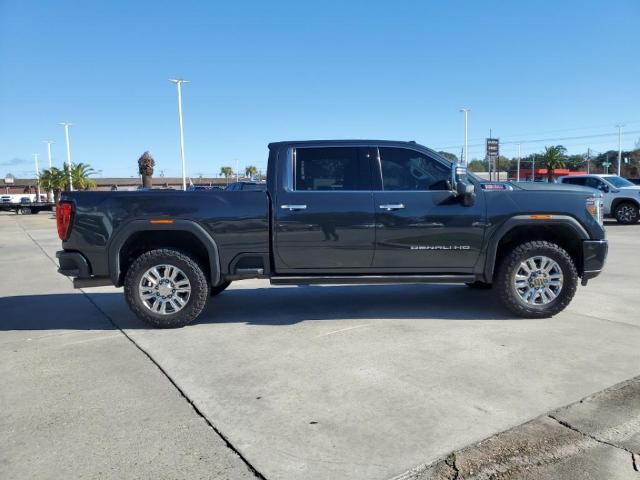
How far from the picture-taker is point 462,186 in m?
5.20

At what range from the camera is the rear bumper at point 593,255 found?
17.8 ft

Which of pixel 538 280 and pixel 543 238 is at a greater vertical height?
pixel 543 238

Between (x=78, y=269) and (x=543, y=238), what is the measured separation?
505 cm

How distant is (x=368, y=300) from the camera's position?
666 cm

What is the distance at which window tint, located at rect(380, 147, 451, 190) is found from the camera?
550 centimetres

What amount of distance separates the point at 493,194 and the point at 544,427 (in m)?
2.86

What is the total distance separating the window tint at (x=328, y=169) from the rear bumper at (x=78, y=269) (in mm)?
2335

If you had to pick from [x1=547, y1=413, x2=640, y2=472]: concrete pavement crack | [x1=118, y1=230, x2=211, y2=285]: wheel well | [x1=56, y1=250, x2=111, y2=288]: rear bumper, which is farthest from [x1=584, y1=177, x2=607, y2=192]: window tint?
[x1=56, y1=250, x2=111, y2=288]: rear bumper

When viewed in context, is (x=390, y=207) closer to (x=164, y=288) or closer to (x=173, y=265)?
(x=173, y=265)

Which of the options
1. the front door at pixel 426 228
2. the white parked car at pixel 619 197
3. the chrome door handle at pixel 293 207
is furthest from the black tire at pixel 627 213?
the chrome door handle at pixel 293 207

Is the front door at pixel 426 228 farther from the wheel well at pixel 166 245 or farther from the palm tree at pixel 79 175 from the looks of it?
the palm tree at pixel 79 175

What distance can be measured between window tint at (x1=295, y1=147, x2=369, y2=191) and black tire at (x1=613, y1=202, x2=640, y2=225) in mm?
16690

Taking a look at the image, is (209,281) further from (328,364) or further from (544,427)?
(544,427)

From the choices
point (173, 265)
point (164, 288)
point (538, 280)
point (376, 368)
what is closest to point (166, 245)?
point (173, 265)
